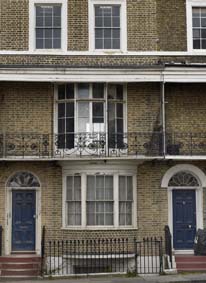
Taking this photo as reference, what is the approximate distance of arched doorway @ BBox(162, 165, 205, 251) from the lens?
21.4 metres

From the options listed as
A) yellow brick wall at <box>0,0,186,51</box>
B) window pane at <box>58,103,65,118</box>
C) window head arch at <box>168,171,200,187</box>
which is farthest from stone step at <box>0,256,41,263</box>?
A: yellow brick wall at <box>0,0,186,51</box>

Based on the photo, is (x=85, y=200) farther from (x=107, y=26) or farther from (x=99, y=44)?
(x=107, y=26)

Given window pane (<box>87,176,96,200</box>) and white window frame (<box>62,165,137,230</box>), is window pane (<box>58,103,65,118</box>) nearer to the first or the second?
white window frame (<box>62,165,137,230</box>)

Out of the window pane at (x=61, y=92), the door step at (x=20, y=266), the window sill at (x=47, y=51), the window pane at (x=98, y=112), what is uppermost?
the window sill at (x=47, y=51)

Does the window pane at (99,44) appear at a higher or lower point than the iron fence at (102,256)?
higher

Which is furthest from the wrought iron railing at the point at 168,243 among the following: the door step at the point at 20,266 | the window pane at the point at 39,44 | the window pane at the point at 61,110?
the window pane at the point at 39,44

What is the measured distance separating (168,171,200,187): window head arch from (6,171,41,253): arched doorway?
481cm

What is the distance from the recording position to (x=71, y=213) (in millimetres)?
21219

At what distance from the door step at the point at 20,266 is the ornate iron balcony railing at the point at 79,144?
3.50m

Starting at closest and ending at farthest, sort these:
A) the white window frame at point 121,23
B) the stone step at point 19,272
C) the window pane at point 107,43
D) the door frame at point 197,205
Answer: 1. the stone step at point 19,272
2. the door frame at point 197,205
3. the white window frame at point 121,23
4. the window pane at point 107,43

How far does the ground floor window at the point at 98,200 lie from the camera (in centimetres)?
2105

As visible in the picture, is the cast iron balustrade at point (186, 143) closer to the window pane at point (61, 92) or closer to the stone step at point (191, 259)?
the stone step at point (191, 259)

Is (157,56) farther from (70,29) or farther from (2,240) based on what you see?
(2,240)

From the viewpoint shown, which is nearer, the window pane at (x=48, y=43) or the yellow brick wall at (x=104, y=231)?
the yellow brick wall at (x=104, y=231)
